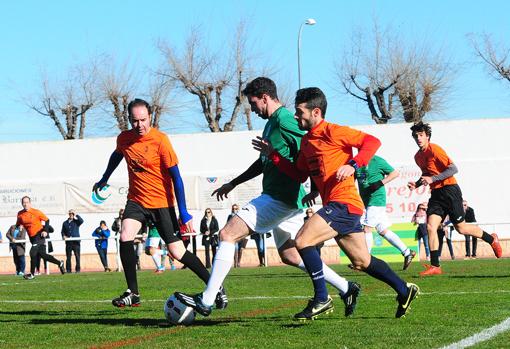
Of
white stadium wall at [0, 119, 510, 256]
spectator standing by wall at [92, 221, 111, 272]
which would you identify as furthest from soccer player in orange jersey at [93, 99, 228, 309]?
white stadium wall at [0, 119, 510, 256]

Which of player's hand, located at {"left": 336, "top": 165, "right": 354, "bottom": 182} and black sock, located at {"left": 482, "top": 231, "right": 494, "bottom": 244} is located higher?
player's hand, located at {"left": 336, "top": 165, "right": 354, "bottom": 182}

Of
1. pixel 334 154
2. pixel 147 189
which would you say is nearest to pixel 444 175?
pixel 147 189

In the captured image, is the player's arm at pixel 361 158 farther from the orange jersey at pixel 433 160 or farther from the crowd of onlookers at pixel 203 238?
the crowd of onlookers at pixel 203 238

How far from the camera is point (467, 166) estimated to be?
32.5 metres

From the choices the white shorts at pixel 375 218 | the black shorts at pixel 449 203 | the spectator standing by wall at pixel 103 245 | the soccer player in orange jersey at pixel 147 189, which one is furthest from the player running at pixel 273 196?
the spectator standing by wall at pixel 103 245

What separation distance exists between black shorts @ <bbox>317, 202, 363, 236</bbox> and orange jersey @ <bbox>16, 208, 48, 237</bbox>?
17079 mm

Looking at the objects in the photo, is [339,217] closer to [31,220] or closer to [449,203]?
[449,203]

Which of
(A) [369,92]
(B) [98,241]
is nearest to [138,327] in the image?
(B) [98,241]

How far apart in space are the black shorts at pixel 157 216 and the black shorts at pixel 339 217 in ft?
8.20

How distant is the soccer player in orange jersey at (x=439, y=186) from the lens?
14141 millimetres

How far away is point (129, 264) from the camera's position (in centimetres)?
995

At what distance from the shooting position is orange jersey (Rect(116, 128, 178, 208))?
9.84m

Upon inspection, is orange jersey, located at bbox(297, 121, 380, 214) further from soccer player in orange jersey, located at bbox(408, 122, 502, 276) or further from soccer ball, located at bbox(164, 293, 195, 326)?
soccer player in orange jersey, located at bbox(408, 122, 502, 276)

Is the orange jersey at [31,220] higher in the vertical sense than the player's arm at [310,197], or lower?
lower
